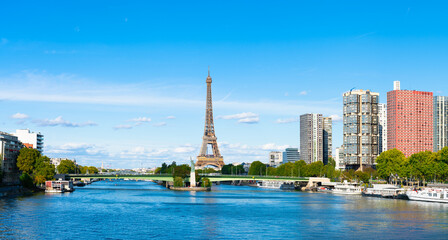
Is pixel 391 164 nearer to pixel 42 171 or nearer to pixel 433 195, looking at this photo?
pixel 433 195

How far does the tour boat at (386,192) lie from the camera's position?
121m

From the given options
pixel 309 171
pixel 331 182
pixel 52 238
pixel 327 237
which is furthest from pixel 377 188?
pixel 52 238

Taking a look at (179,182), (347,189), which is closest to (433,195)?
(347,189)

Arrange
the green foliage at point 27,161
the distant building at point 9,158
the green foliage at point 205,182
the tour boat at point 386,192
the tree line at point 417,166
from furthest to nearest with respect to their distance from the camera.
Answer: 1. the green foliage at point 205,182
2. the distant building at point 9,158
3. the green foliage at point 27,161
4. the tree line at point 417,166
5. the tour boat at point 386,192

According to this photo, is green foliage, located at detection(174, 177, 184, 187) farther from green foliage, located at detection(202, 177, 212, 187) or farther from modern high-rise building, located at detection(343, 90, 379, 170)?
modern high-rise building, located at detection(343, 90, 379, 170)

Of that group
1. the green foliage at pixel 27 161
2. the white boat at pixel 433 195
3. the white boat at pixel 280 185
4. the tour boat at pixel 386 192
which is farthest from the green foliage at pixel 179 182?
the white boat at pixel 433 195

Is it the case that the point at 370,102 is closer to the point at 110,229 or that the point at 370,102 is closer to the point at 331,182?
the point at 331,182

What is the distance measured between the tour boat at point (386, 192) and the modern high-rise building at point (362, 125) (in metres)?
64.4

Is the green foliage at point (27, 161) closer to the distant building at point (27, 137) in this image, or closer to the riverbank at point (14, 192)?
the riverbank at point (14, 192)

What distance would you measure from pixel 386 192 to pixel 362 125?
73522 mm

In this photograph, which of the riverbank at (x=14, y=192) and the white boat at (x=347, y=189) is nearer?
the riverbank at (x=14, y=192)

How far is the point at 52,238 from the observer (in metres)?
52.4

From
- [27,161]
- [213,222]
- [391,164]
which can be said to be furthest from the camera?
[391,164]

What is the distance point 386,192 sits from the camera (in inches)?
4941
